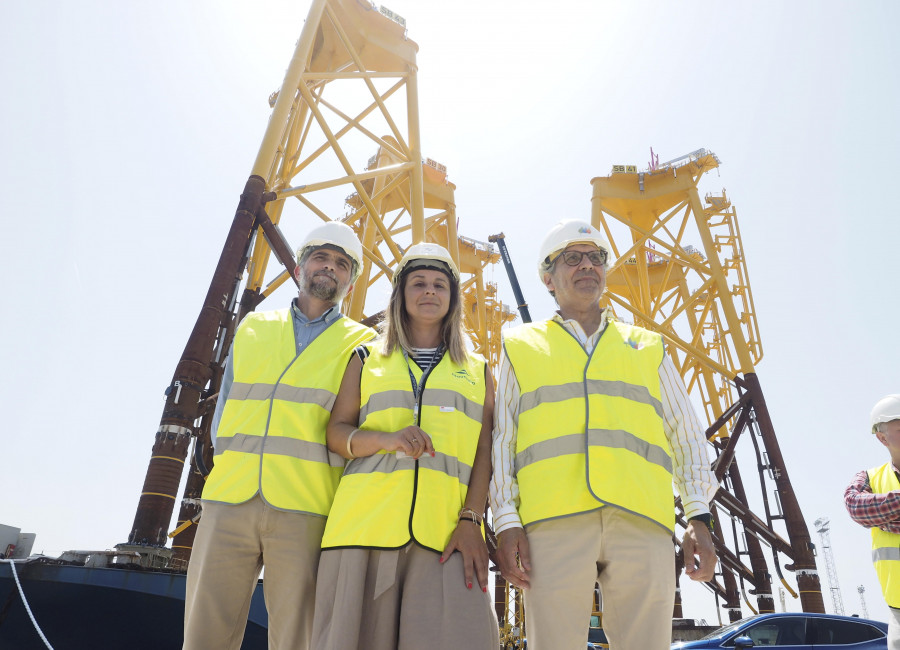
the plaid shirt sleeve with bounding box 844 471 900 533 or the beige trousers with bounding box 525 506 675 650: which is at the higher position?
the plaid shirt sleeve with bounding box 844 471 900 533

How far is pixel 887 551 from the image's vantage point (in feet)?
10.7

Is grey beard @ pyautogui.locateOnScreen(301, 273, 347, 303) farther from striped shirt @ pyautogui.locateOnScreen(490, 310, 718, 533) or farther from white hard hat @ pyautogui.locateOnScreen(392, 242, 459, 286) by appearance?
striped shirt @ pyautogui.locateOnScreen(490, 310, 718, 533)

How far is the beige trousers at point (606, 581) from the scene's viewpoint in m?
2.03

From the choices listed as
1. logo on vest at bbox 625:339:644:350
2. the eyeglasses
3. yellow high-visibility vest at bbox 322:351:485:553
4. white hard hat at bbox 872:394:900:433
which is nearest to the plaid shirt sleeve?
white hard hat at bbox 872:394:900:433

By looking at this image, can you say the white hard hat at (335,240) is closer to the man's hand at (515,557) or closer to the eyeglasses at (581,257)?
the eyeglasses at (581,257)

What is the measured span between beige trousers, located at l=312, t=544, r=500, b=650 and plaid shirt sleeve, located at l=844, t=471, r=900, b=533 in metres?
2.55

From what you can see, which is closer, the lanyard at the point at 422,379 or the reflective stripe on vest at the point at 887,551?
the lanyard at the point at 422,379

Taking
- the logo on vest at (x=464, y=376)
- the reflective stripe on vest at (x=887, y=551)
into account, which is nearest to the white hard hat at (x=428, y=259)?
the logo on vest at (x=464, y=376)

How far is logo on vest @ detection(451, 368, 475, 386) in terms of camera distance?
7.94ft

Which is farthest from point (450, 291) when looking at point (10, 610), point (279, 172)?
point (279, 172)

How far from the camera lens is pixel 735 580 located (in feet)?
52.5

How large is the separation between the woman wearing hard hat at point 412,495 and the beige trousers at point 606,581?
0.22 metres

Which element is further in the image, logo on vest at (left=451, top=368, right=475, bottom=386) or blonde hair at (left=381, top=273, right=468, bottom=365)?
blonde hair at (left=381, top=273, right=468, bottom=365)

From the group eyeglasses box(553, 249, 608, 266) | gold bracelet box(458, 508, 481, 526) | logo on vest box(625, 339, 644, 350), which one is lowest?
gold bracelet box(458, 508, 481, 526)
